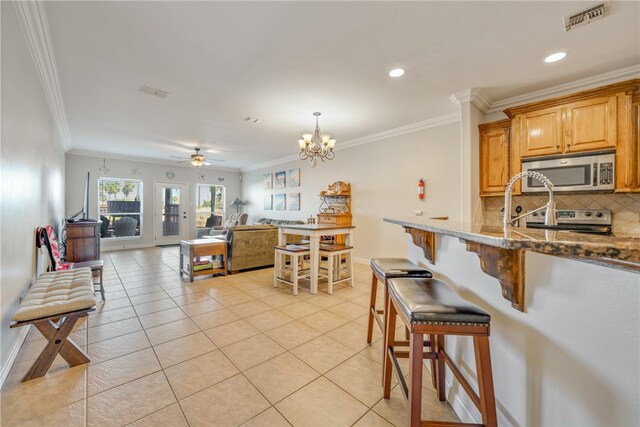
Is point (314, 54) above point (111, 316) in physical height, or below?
above

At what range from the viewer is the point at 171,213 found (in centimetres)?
830

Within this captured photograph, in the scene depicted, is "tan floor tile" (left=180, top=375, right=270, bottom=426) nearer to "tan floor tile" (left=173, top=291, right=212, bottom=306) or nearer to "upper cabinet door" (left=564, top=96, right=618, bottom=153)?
"tan floor tile" (left=173, top=291, right=212, bottom=306)

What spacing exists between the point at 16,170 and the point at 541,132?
16.6 ft

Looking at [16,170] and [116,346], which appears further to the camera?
[116,346]

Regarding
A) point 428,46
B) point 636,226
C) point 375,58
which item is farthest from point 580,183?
point 375,58

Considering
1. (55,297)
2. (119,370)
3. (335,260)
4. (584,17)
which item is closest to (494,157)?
(584,17)

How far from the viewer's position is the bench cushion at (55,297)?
1706 millimetres

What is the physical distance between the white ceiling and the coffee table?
6.85ft

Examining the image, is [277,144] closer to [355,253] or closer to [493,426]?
[355,253]

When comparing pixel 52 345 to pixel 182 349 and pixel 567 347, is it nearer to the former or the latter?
pixel 182 349

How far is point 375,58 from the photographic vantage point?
2594mm

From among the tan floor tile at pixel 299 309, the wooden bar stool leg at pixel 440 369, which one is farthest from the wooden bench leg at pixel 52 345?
the wooden bar stool leg at pixel 440 369

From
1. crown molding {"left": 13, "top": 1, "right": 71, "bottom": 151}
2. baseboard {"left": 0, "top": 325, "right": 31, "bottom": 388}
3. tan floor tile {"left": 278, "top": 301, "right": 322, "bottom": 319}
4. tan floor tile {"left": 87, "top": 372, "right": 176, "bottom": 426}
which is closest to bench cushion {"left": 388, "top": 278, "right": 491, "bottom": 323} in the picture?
tan floor tile {"left": 87, "top": 372, "right": 176, "bottom": 426}

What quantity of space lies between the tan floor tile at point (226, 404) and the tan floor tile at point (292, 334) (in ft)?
A: 1.84
